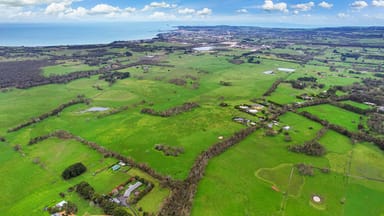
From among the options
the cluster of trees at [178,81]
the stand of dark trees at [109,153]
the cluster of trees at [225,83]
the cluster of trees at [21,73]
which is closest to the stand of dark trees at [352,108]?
the cluster of trees at [225,83]

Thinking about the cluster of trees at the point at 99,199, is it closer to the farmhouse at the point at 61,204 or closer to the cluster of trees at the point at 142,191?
the cluster of trees at the point at 142,191

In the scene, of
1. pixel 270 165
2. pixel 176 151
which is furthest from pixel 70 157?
pixel 270 165

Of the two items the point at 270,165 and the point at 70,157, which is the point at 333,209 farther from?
the point at 70,157

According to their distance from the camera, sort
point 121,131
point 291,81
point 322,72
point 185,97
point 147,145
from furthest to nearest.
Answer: point 322,72
point 291,81
point 185,97
point 121,131
point 147,145

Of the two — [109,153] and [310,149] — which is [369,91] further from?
[109,153]

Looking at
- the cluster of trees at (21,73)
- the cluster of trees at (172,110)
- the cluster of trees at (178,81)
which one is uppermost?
the cluster of trees at (21,73)

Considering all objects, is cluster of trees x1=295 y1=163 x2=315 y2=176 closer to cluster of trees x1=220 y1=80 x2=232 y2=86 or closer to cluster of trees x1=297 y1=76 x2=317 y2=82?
cluster of trees x1=220 y1=80 x2=232 y2=86
